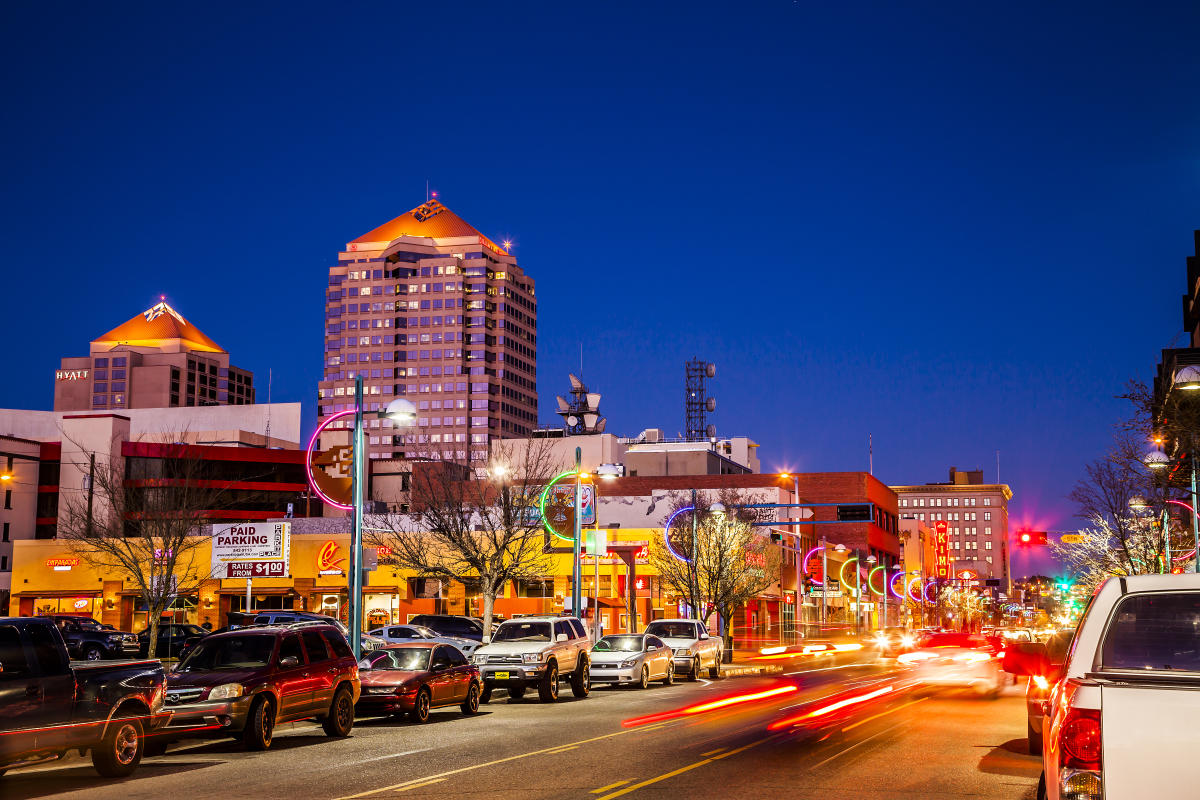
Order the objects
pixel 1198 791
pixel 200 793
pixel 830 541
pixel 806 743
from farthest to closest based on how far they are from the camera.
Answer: pixel 830 541
pixel 806 743
pixel 200 793
pixel 1198 791

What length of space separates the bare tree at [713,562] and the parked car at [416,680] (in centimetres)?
2963

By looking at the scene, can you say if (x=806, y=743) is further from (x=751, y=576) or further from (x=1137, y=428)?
(x=751, y=576)

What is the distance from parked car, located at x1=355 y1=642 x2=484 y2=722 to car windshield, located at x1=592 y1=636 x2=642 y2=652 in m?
9.41

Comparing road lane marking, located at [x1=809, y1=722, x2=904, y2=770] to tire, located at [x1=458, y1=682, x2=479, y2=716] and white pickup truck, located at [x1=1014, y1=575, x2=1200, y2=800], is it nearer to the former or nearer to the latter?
tire, located at [x1=458, y1=682, x2=479, y2=716]

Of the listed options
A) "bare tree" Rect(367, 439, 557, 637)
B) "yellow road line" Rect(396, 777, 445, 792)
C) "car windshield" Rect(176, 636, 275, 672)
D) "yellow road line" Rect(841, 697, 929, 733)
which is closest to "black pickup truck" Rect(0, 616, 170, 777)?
"car windshield" Rect(176, 636, 275, 672)

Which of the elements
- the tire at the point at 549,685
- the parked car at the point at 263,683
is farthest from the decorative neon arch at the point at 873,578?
the parked car at the point at 263,683

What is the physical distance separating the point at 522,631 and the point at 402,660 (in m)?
5.65

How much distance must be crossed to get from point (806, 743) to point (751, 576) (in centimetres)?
4554

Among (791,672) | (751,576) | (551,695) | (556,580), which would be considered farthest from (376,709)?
(556,580)

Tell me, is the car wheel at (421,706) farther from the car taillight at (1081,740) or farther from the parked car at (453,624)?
the parked car at (453,624)

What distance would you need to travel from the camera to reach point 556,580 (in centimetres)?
7050

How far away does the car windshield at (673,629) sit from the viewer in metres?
39.9

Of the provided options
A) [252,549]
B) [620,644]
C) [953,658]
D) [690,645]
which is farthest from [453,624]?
[953,658]

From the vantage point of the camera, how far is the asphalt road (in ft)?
44.1
